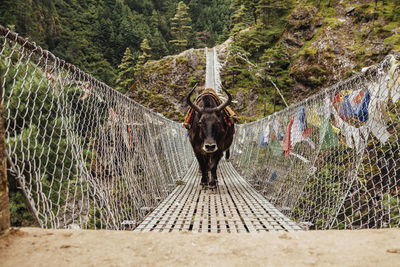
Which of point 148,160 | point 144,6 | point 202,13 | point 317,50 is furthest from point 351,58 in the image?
point 144,6

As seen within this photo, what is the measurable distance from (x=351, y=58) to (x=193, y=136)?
46.1ft

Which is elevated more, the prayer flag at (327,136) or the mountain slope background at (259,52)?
the mountain slope background at (259,52)

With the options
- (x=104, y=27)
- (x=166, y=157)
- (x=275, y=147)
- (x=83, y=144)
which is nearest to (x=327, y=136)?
(x=275, y=147)

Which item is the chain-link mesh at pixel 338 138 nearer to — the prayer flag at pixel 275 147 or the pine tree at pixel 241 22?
the prayer flag at pixel 275 147

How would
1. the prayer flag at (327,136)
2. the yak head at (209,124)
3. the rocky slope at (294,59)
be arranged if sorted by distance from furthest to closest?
1. the rocky slope at (294,59)
2. the yak head at (209,124)
3. the prayer flag at (327,136)

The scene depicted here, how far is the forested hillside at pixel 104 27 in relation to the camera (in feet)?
97.0

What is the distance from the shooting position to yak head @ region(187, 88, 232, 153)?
353cm

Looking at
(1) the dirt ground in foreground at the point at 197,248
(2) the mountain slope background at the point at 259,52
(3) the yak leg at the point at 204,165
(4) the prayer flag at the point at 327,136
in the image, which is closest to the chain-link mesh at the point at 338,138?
(4) the prayer flag at the point at 327,136

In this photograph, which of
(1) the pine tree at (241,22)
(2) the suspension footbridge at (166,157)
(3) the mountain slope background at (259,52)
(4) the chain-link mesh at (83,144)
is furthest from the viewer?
(1) the pine tree at (241,22)

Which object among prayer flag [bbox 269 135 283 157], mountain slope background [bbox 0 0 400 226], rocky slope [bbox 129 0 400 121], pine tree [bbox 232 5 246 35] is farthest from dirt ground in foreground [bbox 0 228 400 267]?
pine tree [bbox 232 5 246 35]

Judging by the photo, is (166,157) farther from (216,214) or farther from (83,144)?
(83,144)

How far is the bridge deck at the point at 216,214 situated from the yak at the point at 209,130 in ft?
1.53

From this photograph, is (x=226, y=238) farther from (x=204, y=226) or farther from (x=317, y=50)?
(x=317, y=50)

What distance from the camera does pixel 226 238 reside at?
88 cm
